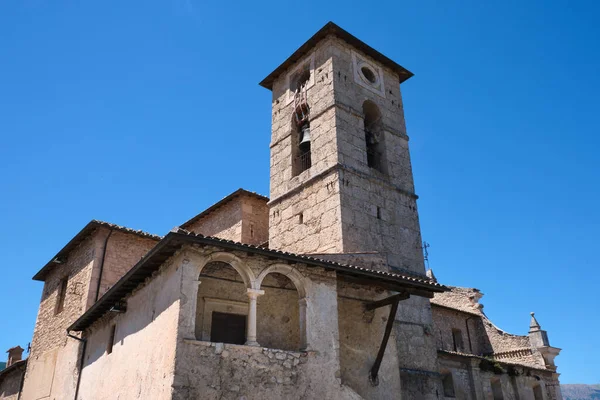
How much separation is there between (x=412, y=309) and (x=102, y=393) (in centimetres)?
843

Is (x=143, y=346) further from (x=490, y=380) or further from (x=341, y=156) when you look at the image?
(x=490, y=380)

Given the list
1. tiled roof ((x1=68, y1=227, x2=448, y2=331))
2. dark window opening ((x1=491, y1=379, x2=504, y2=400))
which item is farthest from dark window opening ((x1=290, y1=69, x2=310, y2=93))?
dark window opening ((x1=491, y1=379, x2=504, y2=400))

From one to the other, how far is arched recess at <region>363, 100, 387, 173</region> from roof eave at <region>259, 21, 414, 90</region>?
2.25m

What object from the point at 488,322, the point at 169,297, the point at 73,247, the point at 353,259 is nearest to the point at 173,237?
the point at 169,297

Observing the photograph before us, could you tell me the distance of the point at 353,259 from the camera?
11961mm

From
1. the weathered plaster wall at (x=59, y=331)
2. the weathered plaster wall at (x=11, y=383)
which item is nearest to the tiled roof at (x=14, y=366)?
the weathered plaster wall at (x=11, y=383)

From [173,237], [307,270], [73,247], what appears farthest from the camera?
[73,247]

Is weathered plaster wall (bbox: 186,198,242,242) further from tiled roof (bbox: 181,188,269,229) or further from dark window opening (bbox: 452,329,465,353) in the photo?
dark window opening (bbox: 452,329,465,353)

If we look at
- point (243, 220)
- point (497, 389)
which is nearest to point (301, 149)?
point (243, 220)

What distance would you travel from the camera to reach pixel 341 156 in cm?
1568

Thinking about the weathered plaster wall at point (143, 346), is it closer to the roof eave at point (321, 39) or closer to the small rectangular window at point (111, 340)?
the small rectangular window at point (111, 340)

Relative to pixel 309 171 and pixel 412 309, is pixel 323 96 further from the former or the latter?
pixel 412 309

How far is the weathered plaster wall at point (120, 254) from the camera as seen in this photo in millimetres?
15867

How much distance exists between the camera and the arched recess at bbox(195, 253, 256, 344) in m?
→ 9.40
